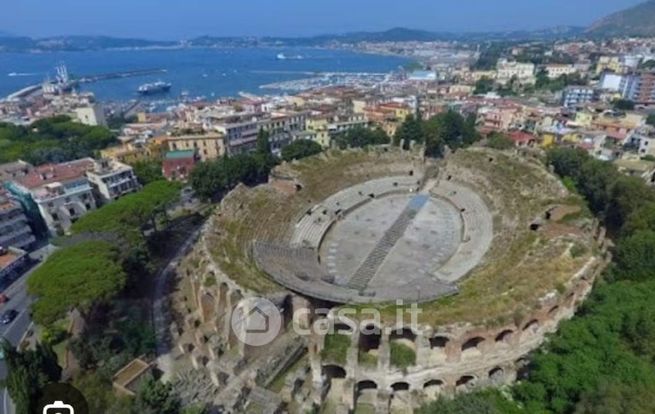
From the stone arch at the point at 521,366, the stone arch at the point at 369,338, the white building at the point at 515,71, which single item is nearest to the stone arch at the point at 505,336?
the stone arch at the point at 521,366

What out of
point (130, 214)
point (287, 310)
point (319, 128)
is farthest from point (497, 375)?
point (319, 128)

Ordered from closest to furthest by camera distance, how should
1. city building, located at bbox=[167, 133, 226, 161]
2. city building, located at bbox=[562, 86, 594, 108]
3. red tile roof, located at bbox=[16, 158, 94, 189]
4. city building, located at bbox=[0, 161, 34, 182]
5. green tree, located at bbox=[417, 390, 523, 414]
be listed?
green tree, located at bbox=[417, 390, 523, 414] < red tile roof, located at bbox=[16, 158, 94, 189] < city building, located at bbox=[0, 161, 34, 182] < city building, located at bbox=[167, 133, 226, 161] < city building, located at bbox=[562, 86, 594, 108]

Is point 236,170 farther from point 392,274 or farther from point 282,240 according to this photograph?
point 392,274

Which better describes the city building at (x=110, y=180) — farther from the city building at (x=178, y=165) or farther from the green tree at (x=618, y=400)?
the green tree at (x=618, y=400)

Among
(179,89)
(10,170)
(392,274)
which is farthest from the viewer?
(179,89)

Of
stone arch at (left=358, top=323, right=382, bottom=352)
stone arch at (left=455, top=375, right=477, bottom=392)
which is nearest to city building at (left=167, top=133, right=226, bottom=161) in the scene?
stone arch at (left=358, top=323, right=382, bottom=352)

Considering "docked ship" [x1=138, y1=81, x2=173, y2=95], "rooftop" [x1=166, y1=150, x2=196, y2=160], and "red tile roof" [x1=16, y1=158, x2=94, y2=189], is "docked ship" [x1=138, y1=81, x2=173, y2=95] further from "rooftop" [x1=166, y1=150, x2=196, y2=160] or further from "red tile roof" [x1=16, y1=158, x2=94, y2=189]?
"red tile roof" [x1=16, y1=158, x2=94, y2=189]

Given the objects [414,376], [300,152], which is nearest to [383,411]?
[414,376]
